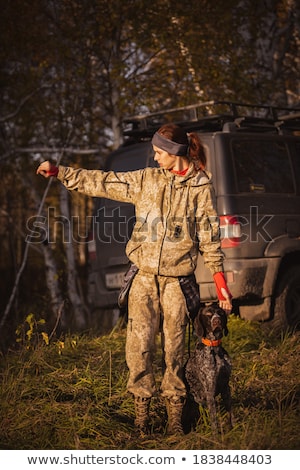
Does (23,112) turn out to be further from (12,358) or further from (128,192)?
(128,192)

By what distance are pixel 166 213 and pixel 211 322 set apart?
718 millimetres

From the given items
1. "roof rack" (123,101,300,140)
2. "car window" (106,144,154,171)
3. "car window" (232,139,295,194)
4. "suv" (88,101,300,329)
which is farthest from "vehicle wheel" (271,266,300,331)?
"car window" (106,144,154,171)

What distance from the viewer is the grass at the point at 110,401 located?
4.17 m

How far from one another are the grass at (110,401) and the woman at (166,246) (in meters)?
0.28

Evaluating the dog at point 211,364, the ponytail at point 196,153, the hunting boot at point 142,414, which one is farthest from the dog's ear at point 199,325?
the ponytail at point 196,153

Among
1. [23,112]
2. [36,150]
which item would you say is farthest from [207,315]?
[23,112]

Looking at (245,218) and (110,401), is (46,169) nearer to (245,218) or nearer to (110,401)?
(110,401)

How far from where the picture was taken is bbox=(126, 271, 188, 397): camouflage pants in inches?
171

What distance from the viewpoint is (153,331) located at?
440 cm

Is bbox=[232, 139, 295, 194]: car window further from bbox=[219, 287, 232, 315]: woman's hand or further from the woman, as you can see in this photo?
bbox=[219, 287, 232, 315]: woman's hand

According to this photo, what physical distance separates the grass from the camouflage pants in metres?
0.31

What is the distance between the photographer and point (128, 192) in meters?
4.44

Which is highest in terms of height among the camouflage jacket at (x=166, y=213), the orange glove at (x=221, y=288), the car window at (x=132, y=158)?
the car window at (x=132, y=158)

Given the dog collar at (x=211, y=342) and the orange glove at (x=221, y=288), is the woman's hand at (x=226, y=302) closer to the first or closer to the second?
the orange glove at (x=221, y=288)
